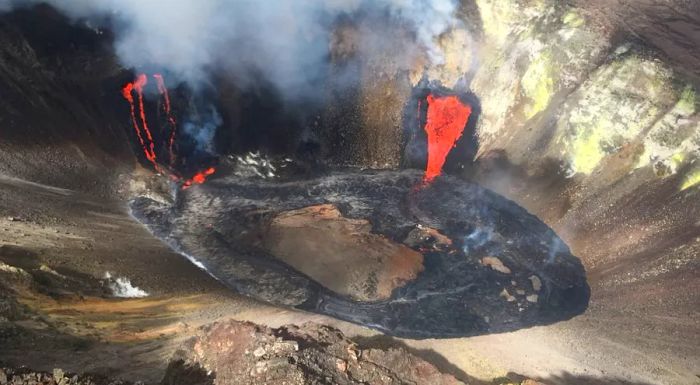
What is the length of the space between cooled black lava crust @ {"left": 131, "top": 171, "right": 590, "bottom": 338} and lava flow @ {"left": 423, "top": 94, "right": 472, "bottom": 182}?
0.90 meters

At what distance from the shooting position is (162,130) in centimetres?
1894

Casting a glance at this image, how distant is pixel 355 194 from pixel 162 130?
836 cm

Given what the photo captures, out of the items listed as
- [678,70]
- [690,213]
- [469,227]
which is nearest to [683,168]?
[690,213]

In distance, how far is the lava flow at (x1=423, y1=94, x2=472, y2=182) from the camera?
21719mm

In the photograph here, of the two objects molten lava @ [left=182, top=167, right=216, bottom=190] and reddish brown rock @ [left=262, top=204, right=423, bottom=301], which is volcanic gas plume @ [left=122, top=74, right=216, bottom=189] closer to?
molten lava @ [left=182, top=167, right=216, bottom=190]

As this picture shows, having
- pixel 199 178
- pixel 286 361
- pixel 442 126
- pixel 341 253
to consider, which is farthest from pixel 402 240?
pixel 286 361

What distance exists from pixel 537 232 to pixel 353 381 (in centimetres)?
1246

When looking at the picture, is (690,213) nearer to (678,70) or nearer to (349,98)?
(678,70)

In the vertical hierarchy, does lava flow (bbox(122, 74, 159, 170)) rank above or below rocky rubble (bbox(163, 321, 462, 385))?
above

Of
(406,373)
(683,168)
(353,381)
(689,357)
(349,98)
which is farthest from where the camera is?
(349,98)

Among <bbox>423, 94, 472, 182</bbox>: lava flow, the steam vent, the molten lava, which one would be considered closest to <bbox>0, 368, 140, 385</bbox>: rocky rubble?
the steam vent

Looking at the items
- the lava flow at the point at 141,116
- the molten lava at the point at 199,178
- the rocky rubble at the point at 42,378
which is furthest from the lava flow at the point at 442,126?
the rocky rubble at the point at 42,378

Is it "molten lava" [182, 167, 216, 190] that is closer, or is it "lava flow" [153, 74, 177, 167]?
"lava flow" [153, 74, 177, 167]

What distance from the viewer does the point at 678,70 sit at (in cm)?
1892
